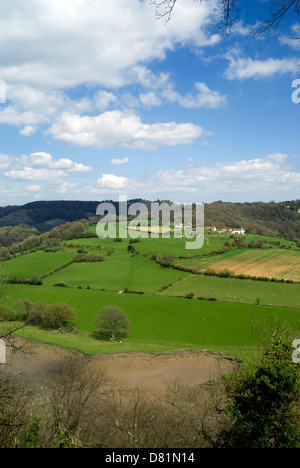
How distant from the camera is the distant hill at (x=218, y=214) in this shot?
13212cm

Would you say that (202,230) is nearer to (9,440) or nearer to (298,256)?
(298,256)

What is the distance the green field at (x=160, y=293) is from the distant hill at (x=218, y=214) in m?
45.0

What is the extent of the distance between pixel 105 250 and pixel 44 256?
1665 cm

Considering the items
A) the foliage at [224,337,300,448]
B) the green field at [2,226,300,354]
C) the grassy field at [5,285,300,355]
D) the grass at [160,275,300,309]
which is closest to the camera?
the foliage at [224,337,300,448]

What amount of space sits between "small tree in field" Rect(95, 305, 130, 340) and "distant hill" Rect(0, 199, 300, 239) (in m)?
91.4

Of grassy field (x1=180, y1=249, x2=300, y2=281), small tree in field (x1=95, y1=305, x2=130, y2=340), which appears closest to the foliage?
small tree in field (x1=95, y1=305, x2=130, y2=340)

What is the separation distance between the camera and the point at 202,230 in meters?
100

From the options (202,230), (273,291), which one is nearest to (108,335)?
(273,291)

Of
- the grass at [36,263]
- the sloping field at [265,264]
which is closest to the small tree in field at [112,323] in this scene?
the sloping field at [265,264]

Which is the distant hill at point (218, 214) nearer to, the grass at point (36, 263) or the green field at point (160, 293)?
the green field at point (160, 293)

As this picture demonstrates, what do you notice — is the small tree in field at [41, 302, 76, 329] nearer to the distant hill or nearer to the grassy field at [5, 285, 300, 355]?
the grassy field at [5, 285, 300, 355]

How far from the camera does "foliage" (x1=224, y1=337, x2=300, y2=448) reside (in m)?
10.7

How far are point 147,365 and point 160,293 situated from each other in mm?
26560

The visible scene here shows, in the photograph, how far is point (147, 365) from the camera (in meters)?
24.7
